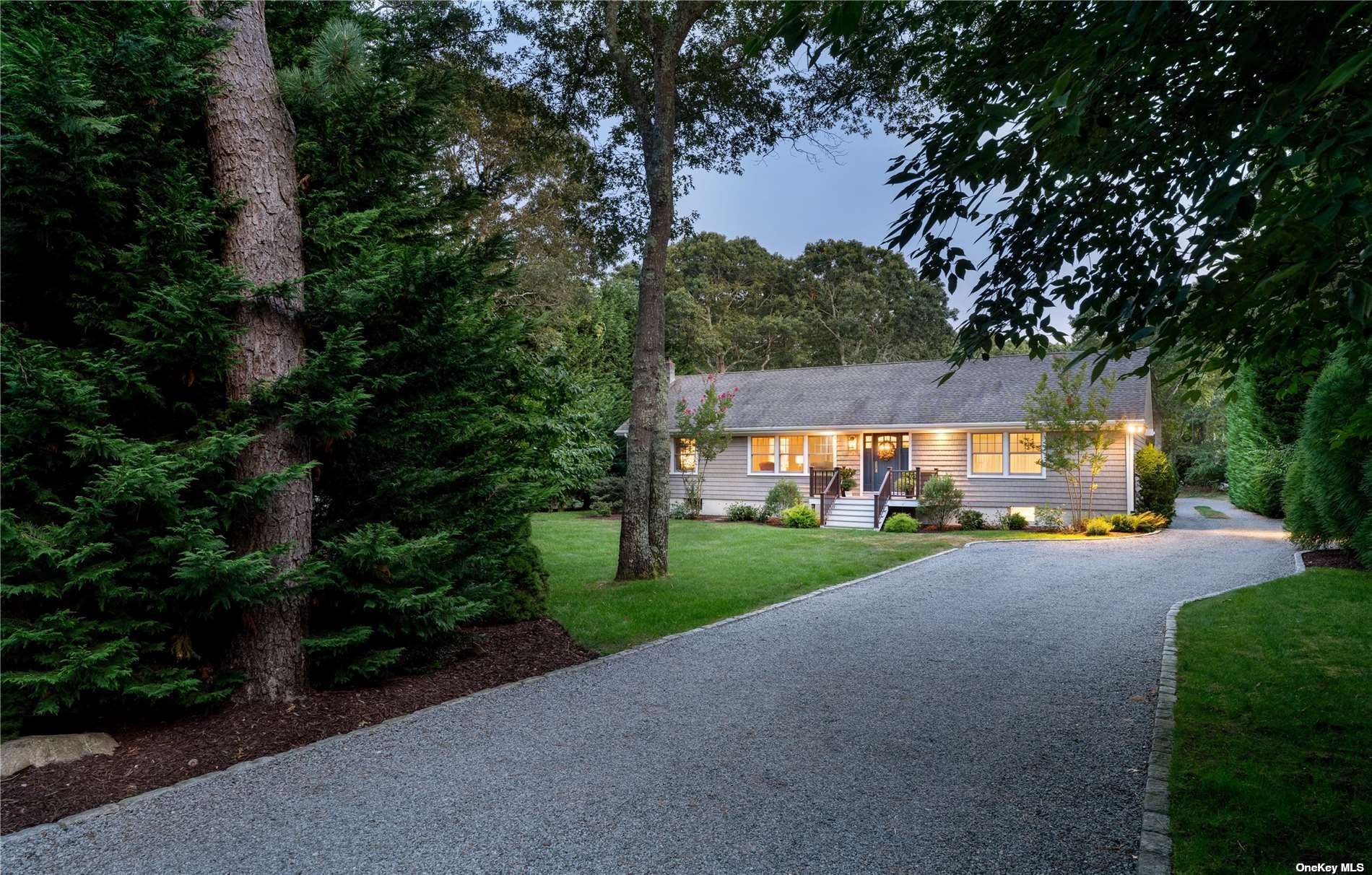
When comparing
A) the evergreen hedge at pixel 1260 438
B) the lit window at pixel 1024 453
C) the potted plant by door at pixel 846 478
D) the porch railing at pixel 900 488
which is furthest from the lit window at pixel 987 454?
the evergreen hedge at pixel 1260 438

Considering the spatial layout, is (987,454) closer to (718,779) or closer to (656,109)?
(656,109)

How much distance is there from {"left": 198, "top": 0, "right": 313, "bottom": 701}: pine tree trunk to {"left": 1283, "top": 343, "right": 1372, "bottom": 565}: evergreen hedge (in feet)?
36.8

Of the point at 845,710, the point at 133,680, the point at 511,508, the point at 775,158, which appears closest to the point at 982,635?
the point at 845,710

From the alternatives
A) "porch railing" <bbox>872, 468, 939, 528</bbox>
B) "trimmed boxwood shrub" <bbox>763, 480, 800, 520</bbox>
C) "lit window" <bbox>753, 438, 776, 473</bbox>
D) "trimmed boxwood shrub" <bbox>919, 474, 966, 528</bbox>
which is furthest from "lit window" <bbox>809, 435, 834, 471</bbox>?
"trimmed boxwood shrub" <bbox>919, 474, 966, 528</bbox>

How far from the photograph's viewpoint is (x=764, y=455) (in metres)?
22.8

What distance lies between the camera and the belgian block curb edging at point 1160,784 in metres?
2.94

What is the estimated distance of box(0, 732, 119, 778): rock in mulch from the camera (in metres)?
3.68

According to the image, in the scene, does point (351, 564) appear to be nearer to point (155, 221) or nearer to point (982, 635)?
point (155, 221)

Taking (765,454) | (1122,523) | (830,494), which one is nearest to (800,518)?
(830,494)

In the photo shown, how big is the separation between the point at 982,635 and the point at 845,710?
2.92 m

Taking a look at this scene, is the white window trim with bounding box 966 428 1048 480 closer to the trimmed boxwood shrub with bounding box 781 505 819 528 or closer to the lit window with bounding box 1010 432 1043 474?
the lit window with bounding box 1010 432 1043 474

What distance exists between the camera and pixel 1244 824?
3152 millimetres

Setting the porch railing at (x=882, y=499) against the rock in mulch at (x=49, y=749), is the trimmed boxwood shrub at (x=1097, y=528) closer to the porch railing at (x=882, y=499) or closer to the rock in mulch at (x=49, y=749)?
the porch railing at (x=882, y=499)

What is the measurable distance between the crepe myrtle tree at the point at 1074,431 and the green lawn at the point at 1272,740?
29.8 feet
